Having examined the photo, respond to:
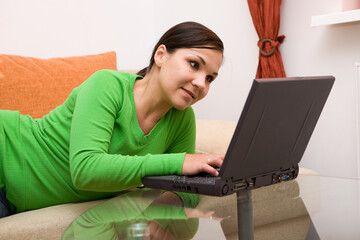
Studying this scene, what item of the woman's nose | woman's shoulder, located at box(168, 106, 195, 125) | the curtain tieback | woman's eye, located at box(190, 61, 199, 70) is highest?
woman's eye, located at box(190, 61, 199, 70)

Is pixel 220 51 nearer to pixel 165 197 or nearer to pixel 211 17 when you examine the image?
pixel 165 197

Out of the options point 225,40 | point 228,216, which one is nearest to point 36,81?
point 228,216

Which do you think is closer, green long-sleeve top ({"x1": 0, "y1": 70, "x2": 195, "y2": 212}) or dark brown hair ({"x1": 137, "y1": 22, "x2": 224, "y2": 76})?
green long-sleeve top ({"x1": 0, "y1": 70, "x2": 195, "y2": 212})

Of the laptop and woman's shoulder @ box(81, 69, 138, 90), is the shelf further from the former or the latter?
the laptop

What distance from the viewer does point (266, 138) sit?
3.19 feet

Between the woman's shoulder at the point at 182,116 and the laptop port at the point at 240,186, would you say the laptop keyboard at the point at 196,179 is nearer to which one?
the laptop port at the point at 240,186

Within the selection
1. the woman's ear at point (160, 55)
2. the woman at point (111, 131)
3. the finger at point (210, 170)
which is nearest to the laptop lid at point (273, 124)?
the finger at point (210, 170)

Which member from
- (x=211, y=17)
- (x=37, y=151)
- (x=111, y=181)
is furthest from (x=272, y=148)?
(x=211, y=17)

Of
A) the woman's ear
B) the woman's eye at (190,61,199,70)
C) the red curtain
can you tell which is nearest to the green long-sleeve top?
the woman's ear

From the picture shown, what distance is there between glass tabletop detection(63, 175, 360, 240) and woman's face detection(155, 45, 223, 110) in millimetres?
307

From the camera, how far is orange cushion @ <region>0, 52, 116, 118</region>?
1935 mm

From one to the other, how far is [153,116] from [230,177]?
2.13 ft

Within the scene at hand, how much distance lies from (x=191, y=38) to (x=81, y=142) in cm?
42

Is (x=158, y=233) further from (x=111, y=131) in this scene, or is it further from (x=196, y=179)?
(x=111, y=131)
